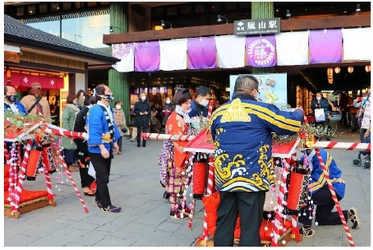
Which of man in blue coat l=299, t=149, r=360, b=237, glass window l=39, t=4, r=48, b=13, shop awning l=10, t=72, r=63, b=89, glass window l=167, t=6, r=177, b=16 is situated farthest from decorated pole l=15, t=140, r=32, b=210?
glass window l=39, t=4, r=48, b=13

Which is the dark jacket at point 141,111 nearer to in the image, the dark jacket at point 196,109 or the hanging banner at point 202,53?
the hanging banner at point 202,53

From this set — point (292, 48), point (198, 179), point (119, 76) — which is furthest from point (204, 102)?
point (119, 76)

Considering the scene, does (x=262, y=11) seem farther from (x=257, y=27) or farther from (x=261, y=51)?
(x=261, y=51)

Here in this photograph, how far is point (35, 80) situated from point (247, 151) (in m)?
9.55

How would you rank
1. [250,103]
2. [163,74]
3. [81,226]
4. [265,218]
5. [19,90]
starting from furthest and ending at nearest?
[163,74], [19,90], [81,226], [265,218], [250,103]

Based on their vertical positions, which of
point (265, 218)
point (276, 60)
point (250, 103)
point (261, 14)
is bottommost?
point (265, 218)

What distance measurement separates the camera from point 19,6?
20438 millimetres

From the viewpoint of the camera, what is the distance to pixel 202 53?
14664 mm

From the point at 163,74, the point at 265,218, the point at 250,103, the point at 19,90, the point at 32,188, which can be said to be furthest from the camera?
the point at 163,74

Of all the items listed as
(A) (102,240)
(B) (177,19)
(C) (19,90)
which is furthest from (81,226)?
(B) (177,19)

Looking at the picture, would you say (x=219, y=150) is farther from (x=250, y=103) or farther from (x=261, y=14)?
(x=261, y=14)

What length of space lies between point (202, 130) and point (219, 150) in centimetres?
110

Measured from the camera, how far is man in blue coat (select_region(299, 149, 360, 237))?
4.47 m

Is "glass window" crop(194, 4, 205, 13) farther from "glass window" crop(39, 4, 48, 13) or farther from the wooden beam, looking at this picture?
"glass window" crop(39, 4, 48, 13)
